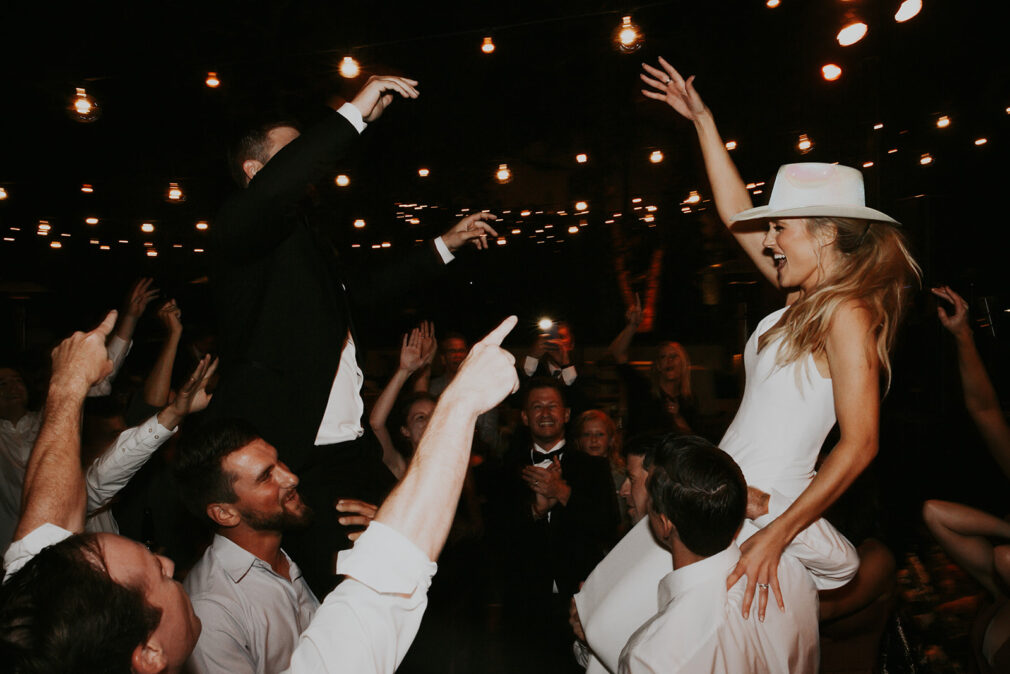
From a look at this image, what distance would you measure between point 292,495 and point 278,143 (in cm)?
98

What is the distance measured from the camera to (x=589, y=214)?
8266 mm

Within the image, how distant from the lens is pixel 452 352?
4.56m

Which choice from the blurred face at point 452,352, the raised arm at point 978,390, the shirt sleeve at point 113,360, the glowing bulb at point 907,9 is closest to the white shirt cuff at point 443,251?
the raised arm at point 978,390

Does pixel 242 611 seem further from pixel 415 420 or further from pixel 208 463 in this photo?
pixel 415 420

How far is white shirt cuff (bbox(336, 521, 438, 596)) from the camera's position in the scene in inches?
28.7

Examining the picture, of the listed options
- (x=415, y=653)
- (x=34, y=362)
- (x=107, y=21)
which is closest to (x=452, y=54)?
(x=107, y=21)

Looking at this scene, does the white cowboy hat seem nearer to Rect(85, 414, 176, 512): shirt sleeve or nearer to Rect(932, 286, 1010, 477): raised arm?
Rect(932, 286, 1010, 477): raised arm

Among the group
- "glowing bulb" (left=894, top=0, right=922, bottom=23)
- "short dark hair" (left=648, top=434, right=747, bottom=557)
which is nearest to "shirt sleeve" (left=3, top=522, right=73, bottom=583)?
"short dark hair" (left=648, top=434, right=747, bottom=557)

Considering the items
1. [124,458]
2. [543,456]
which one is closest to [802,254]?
[543,456]

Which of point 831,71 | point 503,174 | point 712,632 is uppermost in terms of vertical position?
point 503,174

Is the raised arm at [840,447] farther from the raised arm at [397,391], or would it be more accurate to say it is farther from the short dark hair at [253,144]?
the raised arm at [397,391]

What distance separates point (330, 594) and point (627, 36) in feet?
13.6

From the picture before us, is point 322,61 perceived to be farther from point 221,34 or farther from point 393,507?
point 393,507

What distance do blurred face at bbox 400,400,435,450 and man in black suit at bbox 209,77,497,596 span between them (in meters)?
1.46
